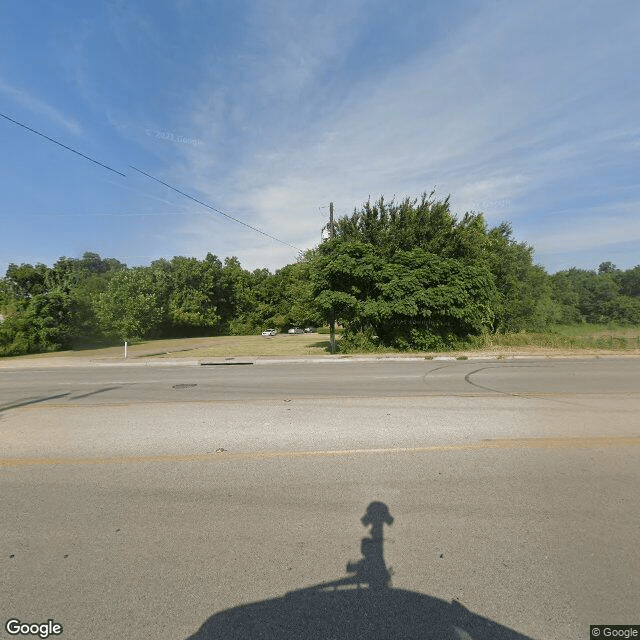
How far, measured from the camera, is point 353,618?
2.04 meters

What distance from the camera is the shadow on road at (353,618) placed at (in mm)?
1933

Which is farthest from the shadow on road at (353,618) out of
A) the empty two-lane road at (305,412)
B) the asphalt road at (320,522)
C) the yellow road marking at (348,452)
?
the empty two-lane road at (305,412)

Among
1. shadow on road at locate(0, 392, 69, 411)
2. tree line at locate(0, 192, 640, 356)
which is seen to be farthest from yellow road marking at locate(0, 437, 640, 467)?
tree line at locate(0, 192, 640, 356)

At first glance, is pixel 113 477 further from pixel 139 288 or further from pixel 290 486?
pixel 139 288

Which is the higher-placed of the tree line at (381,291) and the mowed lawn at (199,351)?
the tree line at (381,291)

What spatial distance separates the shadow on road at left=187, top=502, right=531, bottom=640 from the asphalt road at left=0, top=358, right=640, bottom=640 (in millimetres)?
11

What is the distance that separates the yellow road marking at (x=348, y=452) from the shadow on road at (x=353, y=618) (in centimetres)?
221

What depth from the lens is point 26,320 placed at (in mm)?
23250

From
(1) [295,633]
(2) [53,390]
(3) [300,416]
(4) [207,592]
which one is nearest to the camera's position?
(1) [295,633]

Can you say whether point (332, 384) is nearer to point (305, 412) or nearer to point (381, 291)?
point (305, 412)

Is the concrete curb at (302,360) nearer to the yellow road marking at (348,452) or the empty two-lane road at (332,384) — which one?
the empty two-lane road at (332,384)

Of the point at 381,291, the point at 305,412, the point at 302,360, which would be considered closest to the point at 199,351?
the point at 302,360

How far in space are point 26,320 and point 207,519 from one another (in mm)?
28478

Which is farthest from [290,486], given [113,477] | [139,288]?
[139,288]
